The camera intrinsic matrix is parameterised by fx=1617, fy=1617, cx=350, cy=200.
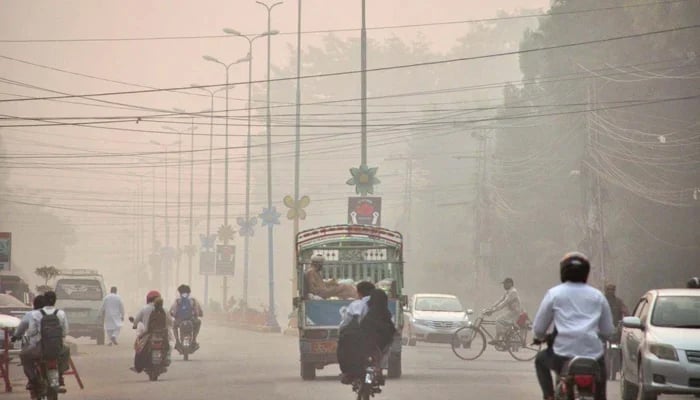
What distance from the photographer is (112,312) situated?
4697 centimetres

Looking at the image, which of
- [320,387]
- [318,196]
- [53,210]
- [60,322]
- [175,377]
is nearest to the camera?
[60,322]

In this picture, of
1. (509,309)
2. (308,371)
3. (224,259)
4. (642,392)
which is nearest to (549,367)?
(642,392)

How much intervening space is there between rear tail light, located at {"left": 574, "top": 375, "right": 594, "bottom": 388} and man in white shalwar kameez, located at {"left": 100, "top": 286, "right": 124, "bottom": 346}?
34907 mm

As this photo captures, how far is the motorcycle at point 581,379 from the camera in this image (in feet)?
40.5

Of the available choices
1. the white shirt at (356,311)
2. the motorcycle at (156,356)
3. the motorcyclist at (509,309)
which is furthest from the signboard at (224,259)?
the white shirt at (356,311)

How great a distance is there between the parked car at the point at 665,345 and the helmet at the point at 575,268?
19.2ft

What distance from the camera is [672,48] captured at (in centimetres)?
5862

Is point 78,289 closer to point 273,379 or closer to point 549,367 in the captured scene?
point 273,379

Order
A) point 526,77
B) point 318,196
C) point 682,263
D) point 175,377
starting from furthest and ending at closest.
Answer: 1. point 318,196
2. point 526,77
3. point 682,263
4. point 175,377

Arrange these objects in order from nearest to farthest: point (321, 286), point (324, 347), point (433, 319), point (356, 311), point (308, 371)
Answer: point (356, 311) < point (324, 347) < point (321, 286) < point (308, 371) < point (433, 319)

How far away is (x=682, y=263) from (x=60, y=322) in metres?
40.2

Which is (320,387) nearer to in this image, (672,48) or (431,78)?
(672,48)

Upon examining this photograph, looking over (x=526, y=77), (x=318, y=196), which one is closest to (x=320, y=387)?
(x=526, y=77)

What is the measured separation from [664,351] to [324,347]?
344 inches
